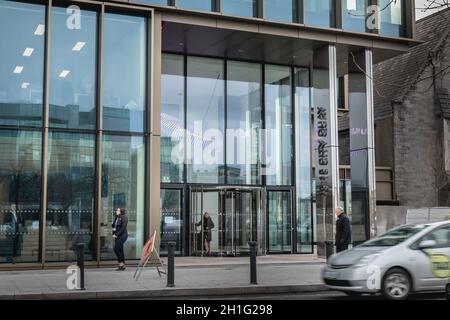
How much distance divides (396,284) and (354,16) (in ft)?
47.2

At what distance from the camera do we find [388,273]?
11.9m

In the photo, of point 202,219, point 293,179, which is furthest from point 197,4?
point 293,179

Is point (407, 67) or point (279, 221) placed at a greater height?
point (407, 67)

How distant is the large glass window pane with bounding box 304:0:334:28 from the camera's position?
23125 mm

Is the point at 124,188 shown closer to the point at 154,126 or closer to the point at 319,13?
the point at 154,126

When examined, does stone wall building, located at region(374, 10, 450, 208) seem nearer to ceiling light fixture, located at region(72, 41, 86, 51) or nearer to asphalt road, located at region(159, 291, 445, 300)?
ceiling light fixture, located at region(72, 41, 86, 51)

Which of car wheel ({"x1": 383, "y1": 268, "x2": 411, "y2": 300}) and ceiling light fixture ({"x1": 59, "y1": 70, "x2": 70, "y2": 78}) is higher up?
ceiling light fixture ({"x1": 59, "y1": 70, "x2": 70, "y2": 78})

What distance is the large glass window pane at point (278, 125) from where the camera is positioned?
2572 centimetres

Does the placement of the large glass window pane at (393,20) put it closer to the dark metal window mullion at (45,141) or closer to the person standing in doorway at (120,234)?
the dark metal window mullion at (45,141)

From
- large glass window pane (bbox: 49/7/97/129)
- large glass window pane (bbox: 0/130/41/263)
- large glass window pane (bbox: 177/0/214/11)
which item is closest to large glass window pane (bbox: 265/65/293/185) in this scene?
large glass window pane (bbox: 177/0/214/11)

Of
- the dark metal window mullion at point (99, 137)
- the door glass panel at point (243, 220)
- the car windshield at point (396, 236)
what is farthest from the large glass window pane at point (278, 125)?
the car windshield at point (396, 236)

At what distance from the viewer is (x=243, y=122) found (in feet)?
83.8
